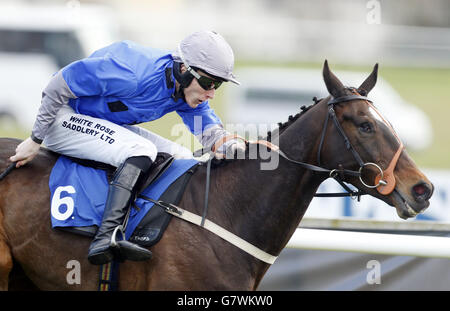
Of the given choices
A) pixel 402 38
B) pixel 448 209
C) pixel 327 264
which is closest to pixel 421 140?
pixel 402 38

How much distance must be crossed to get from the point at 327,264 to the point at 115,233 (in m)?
1.92

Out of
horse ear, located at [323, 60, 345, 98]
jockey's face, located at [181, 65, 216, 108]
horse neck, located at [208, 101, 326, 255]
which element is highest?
horse ear, located at [323, 60, 345, 98]

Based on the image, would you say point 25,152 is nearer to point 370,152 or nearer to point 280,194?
point 280,194

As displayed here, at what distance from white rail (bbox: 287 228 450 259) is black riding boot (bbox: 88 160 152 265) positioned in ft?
5.05

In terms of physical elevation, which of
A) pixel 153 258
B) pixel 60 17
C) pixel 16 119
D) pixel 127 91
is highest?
pixel 127 91

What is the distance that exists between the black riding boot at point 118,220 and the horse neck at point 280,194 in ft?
1.67

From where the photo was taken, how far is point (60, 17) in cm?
1404

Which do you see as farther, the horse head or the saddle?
the saddle

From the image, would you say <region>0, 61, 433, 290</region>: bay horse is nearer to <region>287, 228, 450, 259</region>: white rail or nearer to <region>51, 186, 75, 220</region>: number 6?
<region>51, 186, 75, 220</region>: number 6

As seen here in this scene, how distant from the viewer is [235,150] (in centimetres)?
343

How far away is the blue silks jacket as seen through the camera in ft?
10.7

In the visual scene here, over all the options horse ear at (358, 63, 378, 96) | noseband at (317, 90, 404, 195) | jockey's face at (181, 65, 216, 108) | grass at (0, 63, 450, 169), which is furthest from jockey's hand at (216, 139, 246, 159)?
grass at (0, 63, 450, 169)

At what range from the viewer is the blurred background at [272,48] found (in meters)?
13.8
